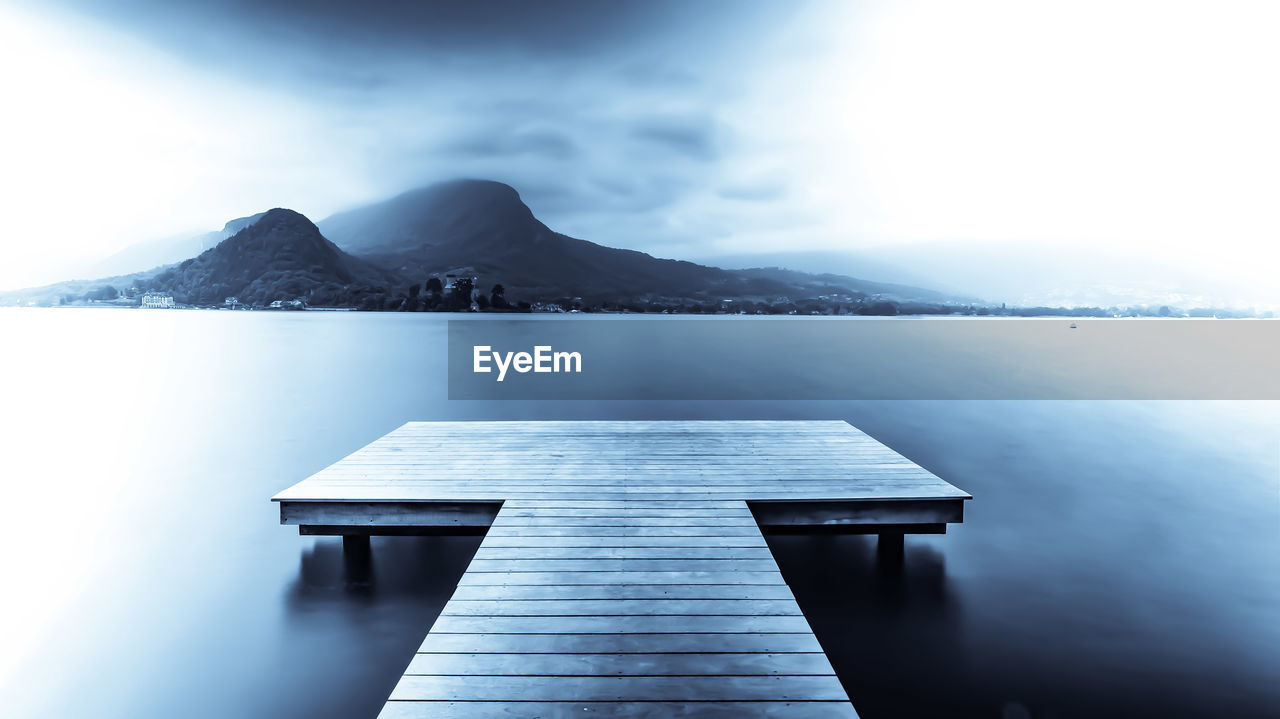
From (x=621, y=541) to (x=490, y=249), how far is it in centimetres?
9922

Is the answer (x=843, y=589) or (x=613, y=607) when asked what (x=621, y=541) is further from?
(x=843, y=589)

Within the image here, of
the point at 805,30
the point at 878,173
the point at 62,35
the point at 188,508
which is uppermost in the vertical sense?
the point at 62,35

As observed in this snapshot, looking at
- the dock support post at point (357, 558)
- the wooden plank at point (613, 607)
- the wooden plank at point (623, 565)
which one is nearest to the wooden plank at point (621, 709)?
the wooden plank at point (613, 607)

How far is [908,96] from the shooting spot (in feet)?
187

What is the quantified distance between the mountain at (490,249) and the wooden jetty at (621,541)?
8732 centimetres

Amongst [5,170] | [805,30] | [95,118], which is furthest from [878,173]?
[5,170]

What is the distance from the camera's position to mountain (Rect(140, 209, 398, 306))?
7625 centimetres

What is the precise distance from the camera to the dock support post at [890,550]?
4539 millimetres

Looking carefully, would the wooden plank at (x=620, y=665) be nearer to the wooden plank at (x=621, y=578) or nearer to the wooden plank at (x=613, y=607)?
the wooden plank at (x=613, y=607)

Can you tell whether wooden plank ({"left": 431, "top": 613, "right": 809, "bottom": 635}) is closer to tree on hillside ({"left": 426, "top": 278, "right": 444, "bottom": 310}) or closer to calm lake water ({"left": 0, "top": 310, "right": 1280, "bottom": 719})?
calm lake water ({"left": 0, "top": 310, "right": 1280, "bottom": 719})

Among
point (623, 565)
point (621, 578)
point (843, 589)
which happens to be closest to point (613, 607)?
point (621, 578)

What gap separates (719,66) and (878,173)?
1958cm

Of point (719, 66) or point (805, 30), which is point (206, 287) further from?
point (805, 30)

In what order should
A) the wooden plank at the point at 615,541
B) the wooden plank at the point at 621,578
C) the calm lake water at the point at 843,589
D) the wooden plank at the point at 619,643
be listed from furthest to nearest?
1. the calm lake water at the point at 843,589
2. the wooden plank at the point at 615,541
3. the wooden plank at the point at 621,578
4. the wooden plank at the point at 619,643
